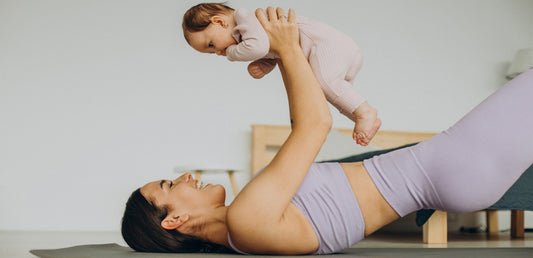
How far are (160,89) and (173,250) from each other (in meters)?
2.80

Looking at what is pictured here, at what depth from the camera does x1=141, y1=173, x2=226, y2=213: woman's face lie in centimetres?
133

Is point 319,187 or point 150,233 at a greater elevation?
point 319,187

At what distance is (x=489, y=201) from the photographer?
1.18m

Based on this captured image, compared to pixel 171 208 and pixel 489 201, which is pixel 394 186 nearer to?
pixel 489 201

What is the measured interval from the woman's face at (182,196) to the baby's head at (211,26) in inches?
16.4

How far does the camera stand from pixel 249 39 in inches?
52.1

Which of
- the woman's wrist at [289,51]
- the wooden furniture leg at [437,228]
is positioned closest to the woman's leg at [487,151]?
the woman's wrist at [289,51]

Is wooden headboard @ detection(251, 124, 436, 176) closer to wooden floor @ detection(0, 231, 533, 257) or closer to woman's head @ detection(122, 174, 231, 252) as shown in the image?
wooden floor @ detection(0, 231, 533, 257)

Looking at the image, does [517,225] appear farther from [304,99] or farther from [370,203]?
[304,99]

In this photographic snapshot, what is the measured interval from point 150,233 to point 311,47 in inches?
27.1

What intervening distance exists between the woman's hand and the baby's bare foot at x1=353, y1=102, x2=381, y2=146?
26cm

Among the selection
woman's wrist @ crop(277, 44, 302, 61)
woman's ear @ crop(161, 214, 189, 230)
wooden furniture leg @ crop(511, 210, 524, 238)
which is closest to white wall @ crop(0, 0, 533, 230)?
wooden furniture leg @ crop(511, 210, 524, 238)

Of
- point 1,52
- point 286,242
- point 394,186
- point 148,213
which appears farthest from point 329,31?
point 1,52

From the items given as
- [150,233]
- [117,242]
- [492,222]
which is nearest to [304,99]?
[150,233]
